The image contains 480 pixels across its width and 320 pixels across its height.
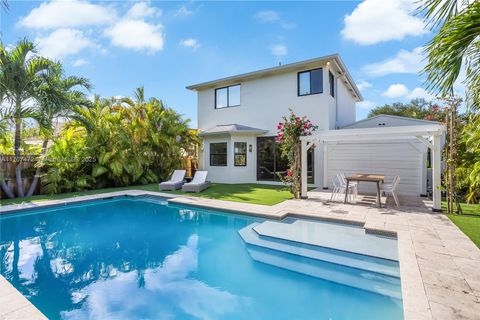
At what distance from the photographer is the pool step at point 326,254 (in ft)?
17.6

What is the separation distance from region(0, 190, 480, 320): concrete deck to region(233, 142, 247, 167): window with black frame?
6.34m

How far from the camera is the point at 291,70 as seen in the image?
15.8 m

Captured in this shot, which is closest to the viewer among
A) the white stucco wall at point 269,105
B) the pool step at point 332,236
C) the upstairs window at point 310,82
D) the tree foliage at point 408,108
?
the pool step at point 332,236

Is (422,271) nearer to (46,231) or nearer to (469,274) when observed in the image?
(469,274)

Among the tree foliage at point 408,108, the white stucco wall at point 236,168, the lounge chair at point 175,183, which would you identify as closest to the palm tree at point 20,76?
the lounge chair at point 175,183

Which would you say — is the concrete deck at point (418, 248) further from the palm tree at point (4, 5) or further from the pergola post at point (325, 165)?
the palm tree at point (4, 5)

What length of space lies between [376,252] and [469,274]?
1.82m

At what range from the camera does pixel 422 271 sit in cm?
435

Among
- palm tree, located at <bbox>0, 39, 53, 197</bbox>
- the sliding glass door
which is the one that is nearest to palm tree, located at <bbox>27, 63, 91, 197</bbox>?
palm tree, located at <bbox>0, 39, 53, 197</bbox>

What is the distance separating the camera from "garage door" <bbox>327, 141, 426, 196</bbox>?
498 inches

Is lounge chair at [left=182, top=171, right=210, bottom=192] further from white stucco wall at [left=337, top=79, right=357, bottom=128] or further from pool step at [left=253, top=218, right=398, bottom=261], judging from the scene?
white stucco wall at [left=337, top=79, right=357, bottom=128]

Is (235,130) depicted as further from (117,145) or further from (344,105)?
(344,105)

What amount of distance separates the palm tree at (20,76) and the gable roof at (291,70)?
1006 cm

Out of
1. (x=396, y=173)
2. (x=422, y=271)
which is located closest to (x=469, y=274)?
(x=422, y=271)
